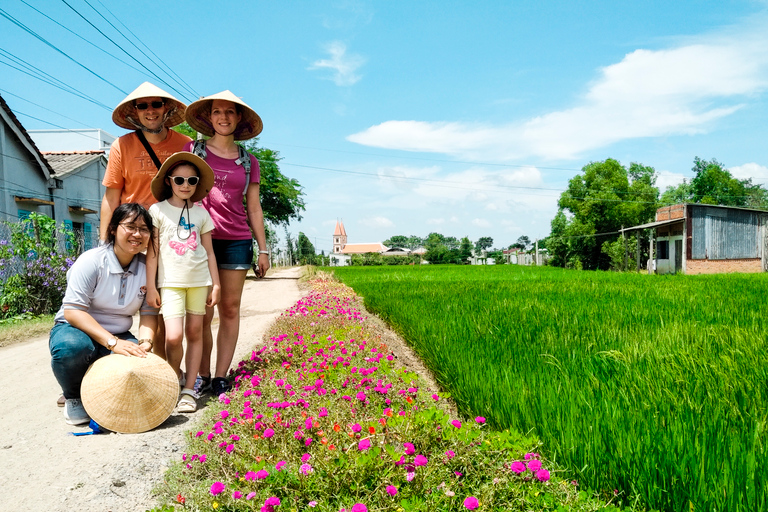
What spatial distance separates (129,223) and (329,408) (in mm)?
1720

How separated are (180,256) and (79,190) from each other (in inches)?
670

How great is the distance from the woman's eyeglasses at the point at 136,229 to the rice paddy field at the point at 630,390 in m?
2.18

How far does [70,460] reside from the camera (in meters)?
2.49

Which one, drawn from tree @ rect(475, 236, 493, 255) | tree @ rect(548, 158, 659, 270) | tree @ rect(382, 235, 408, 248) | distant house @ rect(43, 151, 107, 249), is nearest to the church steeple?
tree @ rect(382, 235, 408, 248)

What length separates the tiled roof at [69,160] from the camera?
16.3m

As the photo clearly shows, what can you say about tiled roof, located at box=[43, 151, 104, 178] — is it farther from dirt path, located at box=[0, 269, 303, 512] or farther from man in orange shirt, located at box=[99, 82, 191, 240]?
dirt path, located at box=[0, 269, 303, 512]

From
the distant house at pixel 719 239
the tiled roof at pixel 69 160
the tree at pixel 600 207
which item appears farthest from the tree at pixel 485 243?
the tiled roof at pixel 69 160

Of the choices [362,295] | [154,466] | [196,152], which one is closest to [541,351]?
[154,466]

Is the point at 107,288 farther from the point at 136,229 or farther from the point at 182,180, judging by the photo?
the point at 182,180

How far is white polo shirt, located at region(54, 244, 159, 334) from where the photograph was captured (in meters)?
3.06

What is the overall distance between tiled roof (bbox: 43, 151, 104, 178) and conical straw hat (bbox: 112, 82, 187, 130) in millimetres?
14792

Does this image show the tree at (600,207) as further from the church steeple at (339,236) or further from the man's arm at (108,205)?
the church steeple at (339,236)

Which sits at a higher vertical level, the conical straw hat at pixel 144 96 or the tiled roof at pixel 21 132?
the tiled roof at pixel 21 132

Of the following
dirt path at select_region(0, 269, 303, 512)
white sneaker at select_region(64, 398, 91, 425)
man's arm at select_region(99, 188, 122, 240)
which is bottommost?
dirt path at select_region(0, 269, 303, 512)
